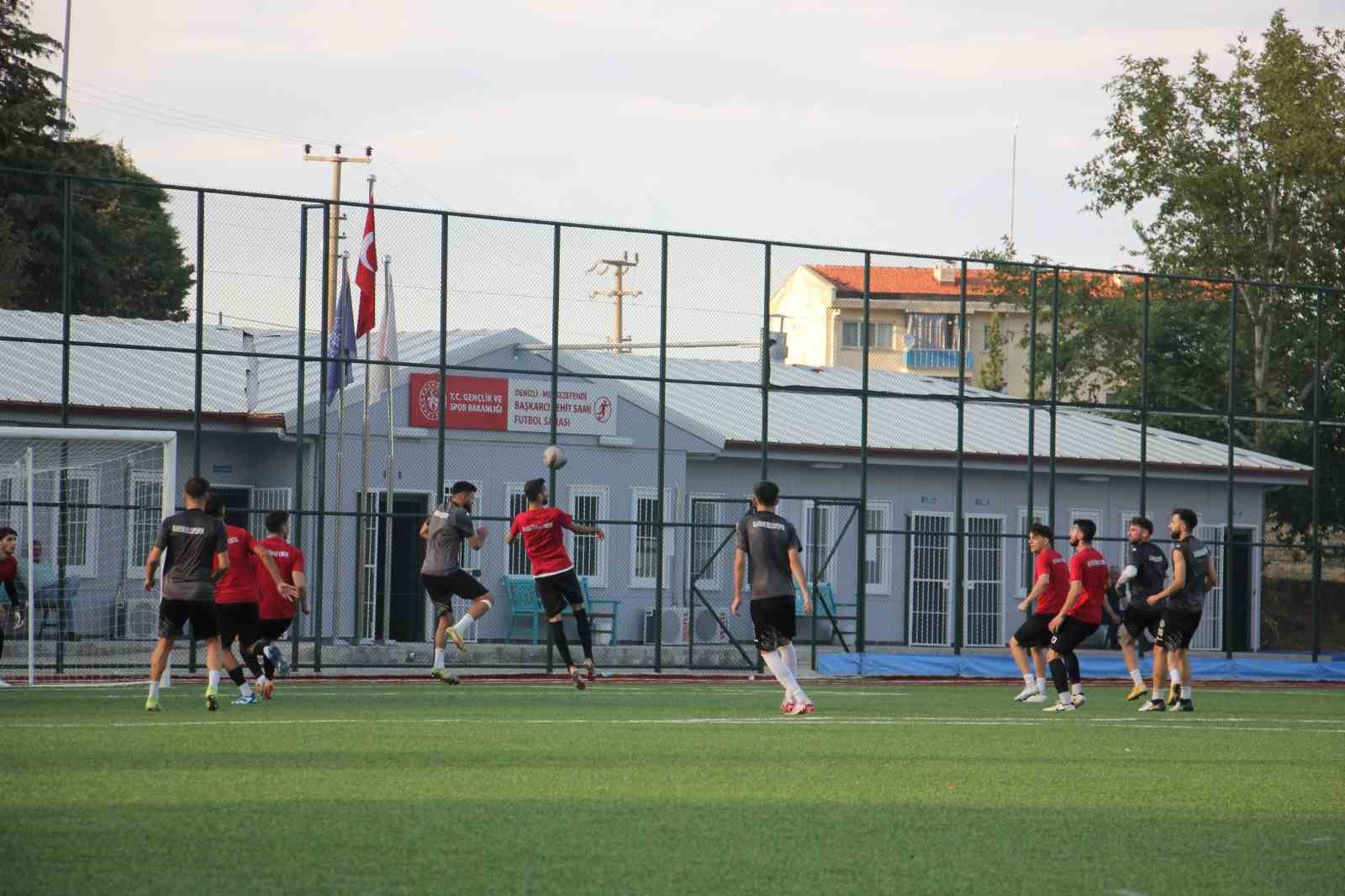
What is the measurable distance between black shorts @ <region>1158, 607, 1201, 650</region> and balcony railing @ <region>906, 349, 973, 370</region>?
6656 centimetres

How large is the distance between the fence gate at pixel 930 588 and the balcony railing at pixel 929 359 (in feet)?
159

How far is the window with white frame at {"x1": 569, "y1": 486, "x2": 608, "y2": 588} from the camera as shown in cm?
2945

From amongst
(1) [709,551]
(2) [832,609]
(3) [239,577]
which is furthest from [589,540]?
(3) [239,577]

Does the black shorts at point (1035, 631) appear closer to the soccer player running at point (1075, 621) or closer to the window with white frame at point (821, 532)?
the soccer player running at point (1075, 621)

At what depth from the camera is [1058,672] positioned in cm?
1741

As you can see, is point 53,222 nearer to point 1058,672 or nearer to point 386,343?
point 386,343

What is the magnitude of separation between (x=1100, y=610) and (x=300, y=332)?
33.6ft

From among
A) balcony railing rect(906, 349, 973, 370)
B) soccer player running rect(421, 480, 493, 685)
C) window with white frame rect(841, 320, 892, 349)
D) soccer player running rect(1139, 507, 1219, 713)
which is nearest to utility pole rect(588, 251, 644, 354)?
soccer player running rect(421, 480, 493, 685)

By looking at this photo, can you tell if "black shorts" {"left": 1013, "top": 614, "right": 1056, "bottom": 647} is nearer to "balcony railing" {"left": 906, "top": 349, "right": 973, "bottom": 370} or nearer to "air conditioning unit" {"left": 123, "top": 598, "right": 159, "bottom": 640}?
"air conditioning unit" {"left": 123, "top": 598, "right": 159, "bottom": 640}

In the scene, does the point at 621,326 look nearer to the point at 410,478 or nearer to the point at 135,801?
the point at 410,478

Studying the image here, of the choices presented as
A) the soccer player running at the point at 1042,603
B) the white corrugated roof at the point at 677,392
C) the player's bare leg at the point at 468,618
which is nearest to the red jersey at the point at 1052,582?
the soccer player running at the point at 1042,603

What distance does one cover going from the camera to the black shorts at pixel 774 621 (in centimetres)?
1540

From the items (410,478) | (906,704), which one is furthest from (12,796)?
(410,478)

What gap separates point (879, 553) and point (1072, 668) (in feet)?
59.3
